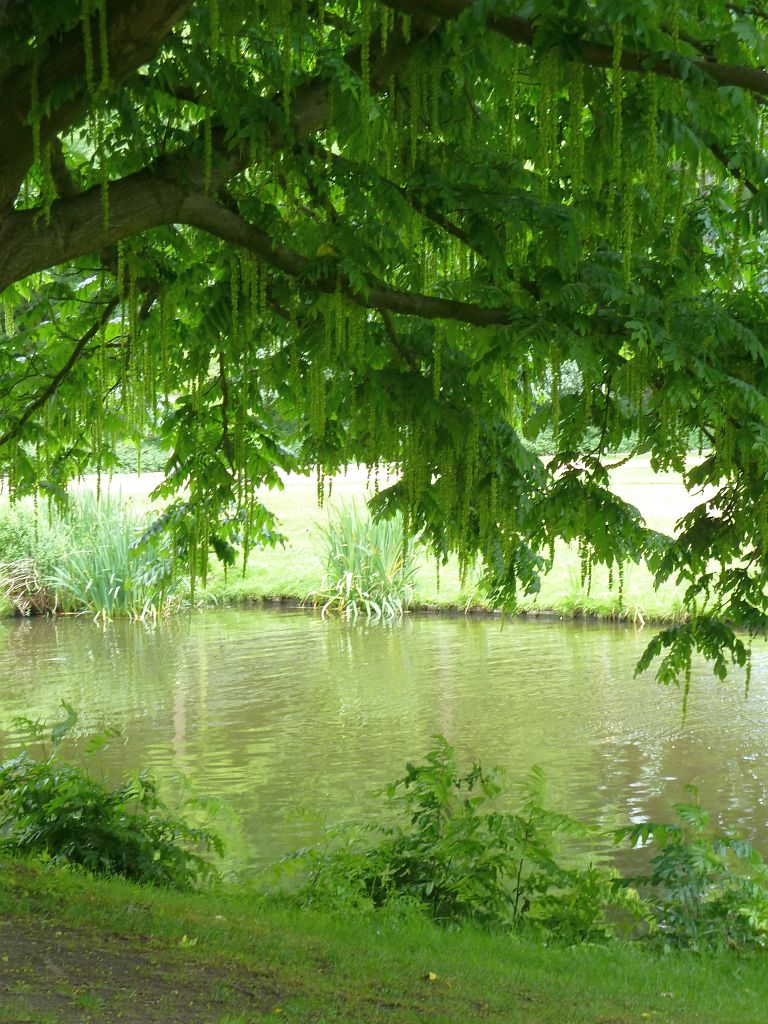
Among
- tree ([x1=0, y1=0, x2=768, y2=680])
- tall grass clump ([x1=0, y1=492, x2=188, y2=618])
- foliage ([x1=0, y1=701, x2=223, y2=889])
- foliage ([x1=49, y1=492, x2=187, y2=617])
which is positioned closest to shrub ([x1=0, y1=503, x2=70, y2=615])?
tall grass clump ([x1=0, y1=492, x2=188, y2=618])

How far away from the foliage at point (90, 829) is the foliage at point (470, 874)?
2.40ft

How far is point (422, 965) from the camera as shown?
492 centimetres

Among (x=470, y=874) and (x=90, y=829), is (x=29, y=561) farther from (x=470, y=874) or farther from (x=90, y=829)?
(x=470, y=874)

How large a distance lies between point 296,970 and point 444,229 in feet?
9.80

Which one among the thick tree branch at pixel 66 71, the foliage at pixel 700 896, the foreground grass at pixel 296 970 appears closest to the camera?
the thick tree branch at pixel 66 71

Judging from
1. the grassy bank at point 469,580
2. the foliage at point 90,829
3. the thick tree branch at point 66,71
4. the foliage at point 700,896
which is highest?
the thick tree branch at point 66,71

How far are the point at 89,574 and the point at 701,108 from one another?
15.5 metres

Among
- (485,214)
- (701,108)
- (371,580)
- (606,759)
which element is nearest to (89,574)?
(371,580)

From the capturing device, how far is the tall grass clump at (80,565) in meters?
17.3

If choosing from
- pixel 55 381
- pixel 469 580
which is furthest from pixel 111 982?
pixel 469 580

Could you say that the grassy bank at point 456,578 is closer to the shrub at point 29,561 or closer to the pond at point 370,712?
the shrub at point 29,561

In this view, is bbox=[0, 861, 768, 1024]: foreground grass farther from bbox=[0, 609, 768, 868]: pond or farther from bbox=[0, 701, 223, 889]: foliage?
bbox=[0, 609, 768, 868]: pond

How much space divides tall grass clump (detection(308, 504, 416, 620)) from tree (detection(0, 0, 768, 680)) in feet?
35.5

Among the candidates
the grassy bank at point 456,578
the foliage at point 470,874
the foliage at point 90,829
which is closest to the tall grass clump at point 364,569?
the grassy bank at point 456,578
